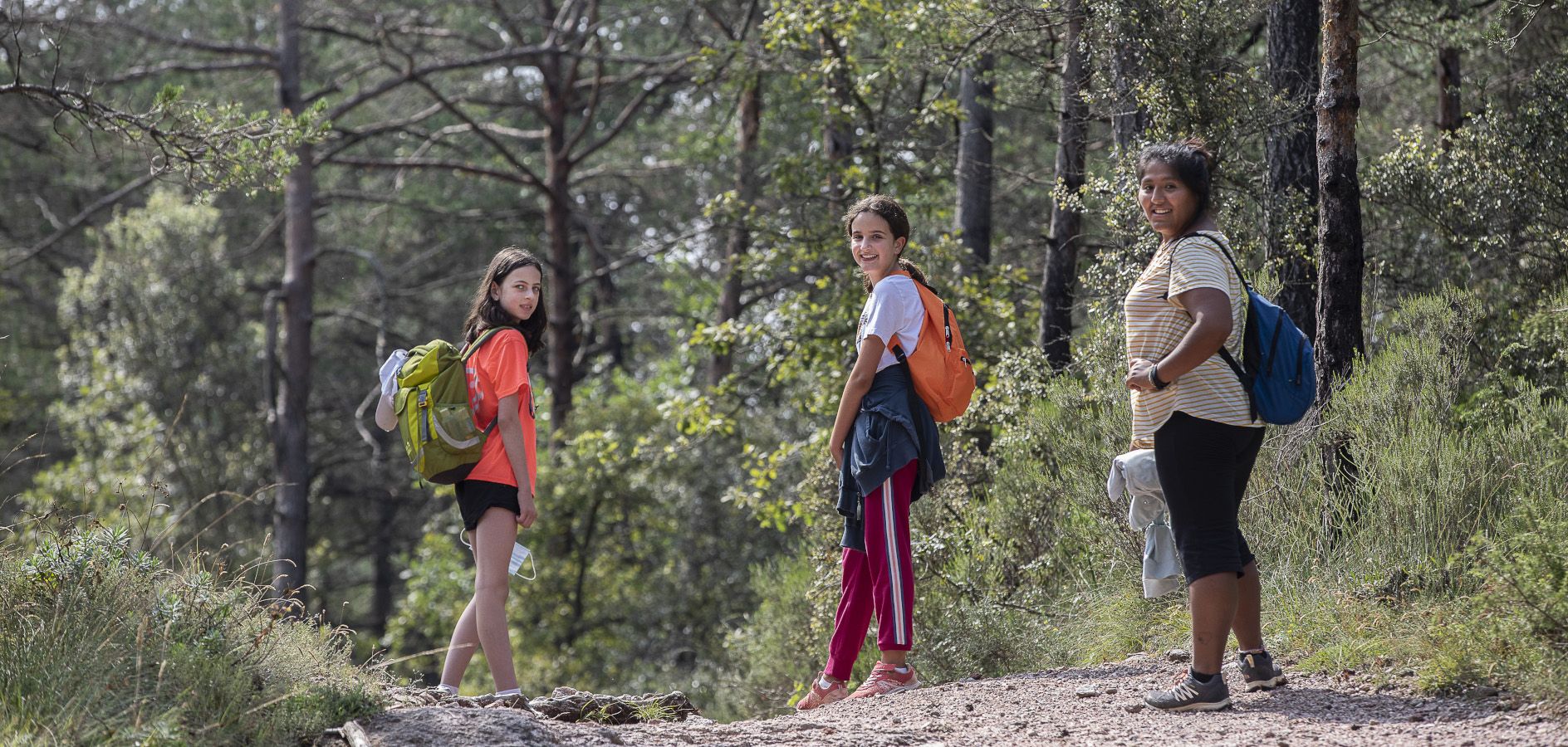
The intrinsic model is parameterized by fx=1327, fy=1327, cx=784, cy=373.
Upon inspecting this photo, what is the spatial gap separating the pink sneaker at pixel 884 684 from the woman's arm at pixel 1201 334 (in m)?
1.74

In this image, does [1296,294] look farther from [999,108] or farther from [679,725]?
[999,108]

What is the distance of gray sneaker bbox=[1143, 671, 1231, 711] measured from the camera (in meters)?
4.19

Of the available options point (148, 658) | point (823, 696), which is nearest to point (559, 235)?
point (823, 696)

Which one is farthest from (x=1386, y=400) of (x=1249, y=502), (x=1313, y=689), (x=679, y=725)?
(x=679, y=725)

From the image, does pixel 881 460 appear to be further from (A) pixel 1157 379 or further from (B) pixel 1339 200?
(B) pixel 1339 200

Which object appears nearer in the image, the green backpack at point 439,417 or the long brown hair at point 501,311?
the green backpack at point 439,417

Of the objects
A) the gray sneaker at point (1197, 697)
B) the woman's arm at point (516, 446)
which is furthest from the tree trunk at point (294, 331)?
the gray sneaker at point (1197, 697)

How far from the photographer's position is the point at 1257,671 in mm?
4445

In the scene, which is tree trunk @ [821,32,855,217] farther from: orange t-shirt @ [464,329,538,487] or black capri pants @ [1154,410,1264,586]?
black capri pants @ [1154,410,1264,586]

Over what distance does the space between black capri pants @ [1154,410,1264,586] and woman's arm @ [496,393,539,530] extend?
223 cm

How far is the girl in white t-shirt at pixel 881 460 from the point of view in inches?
191

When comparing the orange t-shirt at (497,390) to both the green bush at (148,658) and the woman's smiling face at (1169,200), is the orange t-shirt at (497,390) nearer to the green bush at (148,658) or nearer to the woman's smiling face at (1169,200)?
the green bush at (148,658)

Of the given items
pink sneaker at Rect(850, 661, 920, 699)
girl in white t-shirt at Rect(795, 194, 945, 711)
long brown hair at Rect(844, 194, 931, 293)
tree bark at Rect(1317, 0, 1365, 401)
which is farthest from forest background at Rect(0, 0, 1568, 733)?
long brown hair at Rect(844, 194, 931, 293)

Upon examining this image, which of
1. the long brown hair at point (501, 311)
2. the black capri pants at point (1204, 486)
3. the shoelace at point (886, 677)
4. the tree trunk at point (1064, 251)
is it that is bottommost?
the shoelace at point (886, 677)
